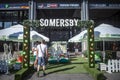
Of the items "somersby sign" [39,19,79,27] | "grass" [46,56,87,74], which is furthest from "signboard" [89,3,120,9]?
"somersby sign" [39,19,79,27]

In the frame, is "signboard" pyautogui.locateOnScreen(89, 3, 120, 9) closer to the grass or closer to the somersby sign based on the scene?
the grass

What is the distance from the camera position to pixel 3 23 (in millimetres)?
41312

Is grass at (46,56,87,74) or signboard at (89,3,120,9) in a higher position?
signboard at (89,3,120,9)

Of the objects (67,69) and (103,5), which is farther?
(103,5)

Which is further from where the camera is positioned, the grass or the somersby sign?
the grass

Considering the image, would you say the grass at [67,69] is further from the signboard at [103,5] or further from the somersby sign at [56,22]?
the signboard at [103,5]

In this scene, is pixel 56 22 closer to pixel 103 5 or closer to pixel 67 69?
pixel 67 69

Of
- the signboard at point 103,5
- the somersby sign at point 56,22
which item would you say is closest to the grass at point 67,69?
the somersby sign at point 56,22

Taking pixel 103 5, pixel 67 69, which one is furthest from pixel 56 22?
pixel 103 5

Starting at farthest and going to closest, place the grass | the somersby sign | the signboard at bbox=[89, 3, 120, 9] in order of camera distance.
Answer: the signboard at bbox=[89, 3, 120, 9]
the grass
the somersby sign

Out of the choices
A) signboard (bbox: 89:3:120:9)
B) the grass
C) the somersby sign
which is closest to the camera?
the somersby sign

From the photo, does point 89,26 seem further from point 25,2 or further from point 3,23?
point 3,23

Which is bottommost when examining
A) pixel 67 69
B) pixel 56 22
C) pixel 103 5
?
pixel 67 69

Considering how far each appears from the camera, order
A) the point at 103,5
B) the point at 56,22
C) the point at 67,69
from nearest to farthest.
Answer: the point at 56,22
the point at 67,69
the point at 103,5
